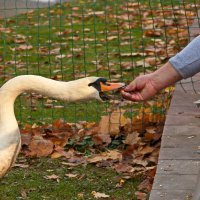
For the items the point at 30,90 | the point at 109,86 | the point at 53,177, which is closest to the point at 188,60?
the point at 109,86

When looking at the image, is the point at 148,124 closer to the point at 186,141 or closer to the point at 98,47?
the point at 186,141

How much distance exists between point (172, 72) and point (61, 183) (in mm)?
2755

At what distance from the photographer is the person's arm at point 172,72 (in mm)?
3852

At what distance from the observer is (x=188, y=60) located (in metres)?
3.89

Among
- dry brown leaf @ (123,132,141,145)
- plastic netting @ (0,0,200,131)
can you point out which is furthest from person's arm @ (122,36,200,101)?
plastic netting @ (0,0,200,131)

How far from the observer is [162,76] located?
13.3 feet

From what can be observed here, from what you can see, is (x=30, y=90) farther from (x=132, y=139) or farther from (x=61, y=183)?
(x=132, y=139)

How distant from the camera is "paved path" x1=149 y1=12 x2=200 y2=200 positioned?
539 centimetres

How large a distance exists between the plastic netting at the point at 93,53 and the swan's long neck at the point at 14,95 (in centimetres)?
221

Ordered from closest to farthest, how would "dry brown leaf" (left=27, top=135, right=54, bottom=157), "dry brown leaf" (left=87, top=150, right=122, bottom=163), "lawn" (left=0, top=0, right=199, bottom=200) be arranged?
"lawn" (left=0, top=0, right=199, bottom=200) → "dry brown leaf" (left=87, top=150, right=122, bottom=163) → "dry brown leaf" (left=27, top=135, right=54, bottom=157)

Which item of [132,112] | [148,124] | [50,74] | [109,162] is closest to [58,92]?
[109,162]

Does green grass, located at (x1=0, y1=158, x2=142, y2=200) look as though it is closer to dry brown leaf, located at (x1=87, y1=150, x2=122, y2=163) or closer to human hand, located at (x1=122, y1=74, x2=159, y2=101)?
dry brown leaf, located at (x1=87, y1=150, x2=122, y2=163)

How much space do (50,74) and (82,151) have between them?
2723 mm

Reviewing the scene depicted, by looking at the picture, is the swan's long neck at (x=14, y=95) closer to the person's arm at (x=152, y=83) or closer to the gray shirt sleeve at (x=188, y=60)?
the person's arm at (x=152, y=83)
